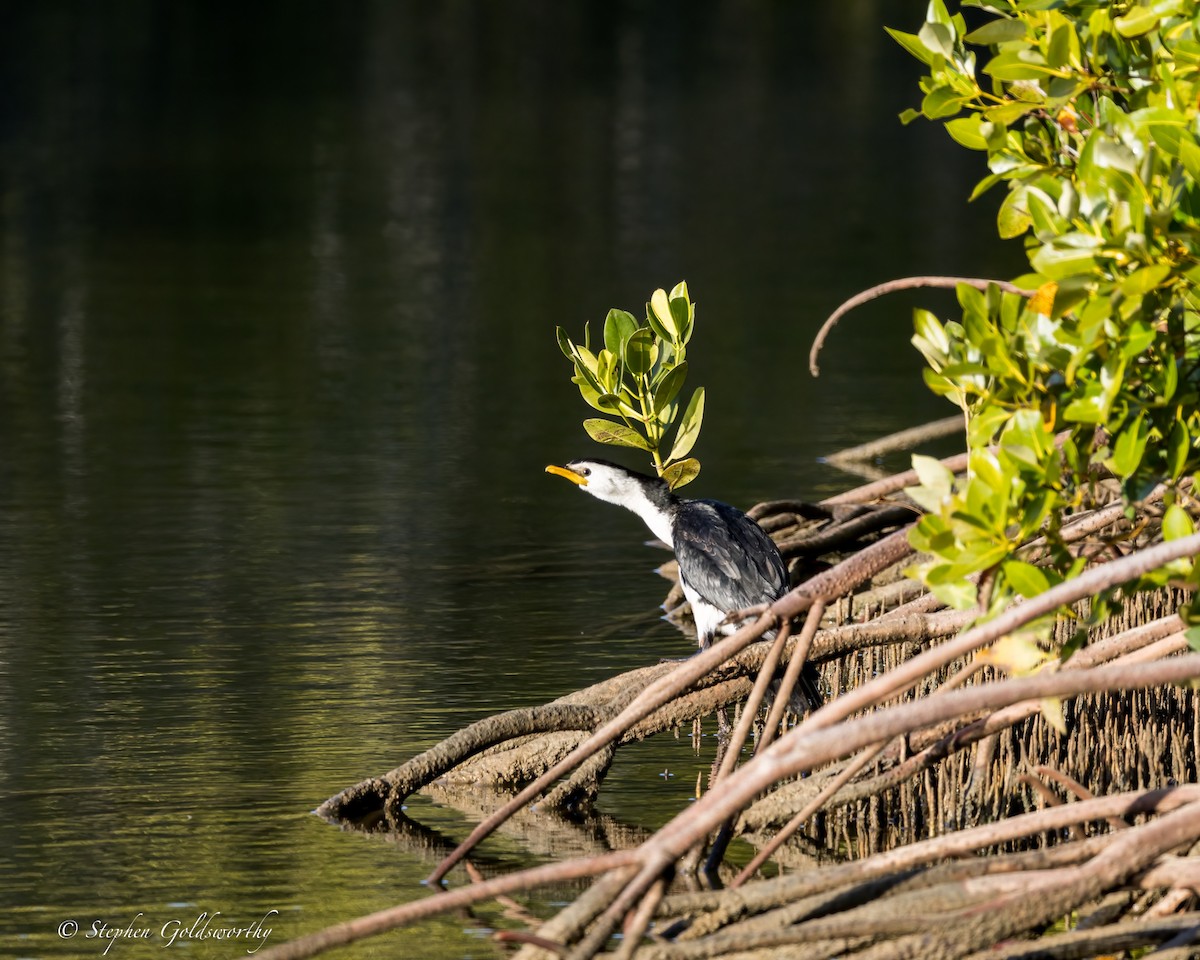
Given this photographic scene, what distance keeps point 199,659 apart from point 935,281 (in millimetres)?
3474

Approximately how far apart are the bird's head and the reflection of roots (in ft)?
2.95

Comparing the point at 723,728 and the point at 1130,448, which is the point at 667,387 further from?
the point at 1130,448

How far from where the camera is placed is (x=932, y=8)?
239 inches

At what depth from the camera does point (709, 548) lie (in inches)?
321

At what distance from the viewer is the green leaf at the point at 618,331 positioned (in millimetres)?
6879

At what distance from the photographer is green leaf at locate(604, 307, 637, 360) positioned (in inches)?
271

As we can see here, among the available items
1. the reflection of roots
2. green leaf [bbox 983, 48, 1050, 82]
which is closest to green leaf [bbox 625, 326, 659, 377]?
the reflection of roots

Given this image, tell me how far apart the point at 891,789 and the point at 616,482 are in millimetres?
1801

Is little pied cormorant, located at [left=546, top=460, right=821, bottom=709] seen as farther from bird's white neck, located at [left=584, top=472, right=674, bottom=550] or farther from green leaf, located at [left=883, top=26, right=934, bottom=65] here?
green leaf, located at [left=883, top=26, right=934, bottom=65]

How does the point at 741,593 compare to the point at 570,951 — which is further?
the point at 741,593

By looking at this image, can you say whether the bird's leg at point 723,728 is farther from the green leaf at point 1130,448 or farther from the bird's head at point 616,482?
the green leaf at point 1130,448

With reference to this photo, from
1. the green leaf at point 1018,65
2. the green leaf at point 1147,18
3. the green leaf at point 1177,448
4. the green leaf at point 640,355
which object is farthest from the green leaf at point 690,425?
the green leaf at point 1147,18

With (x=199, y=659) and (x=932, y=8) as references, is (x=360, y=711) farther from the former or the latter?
(x=932, y=8)

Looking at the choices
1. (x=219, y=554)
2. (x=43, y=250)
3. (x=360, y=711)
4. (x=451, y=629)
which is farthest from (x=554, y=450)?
(x=43, y=250)
